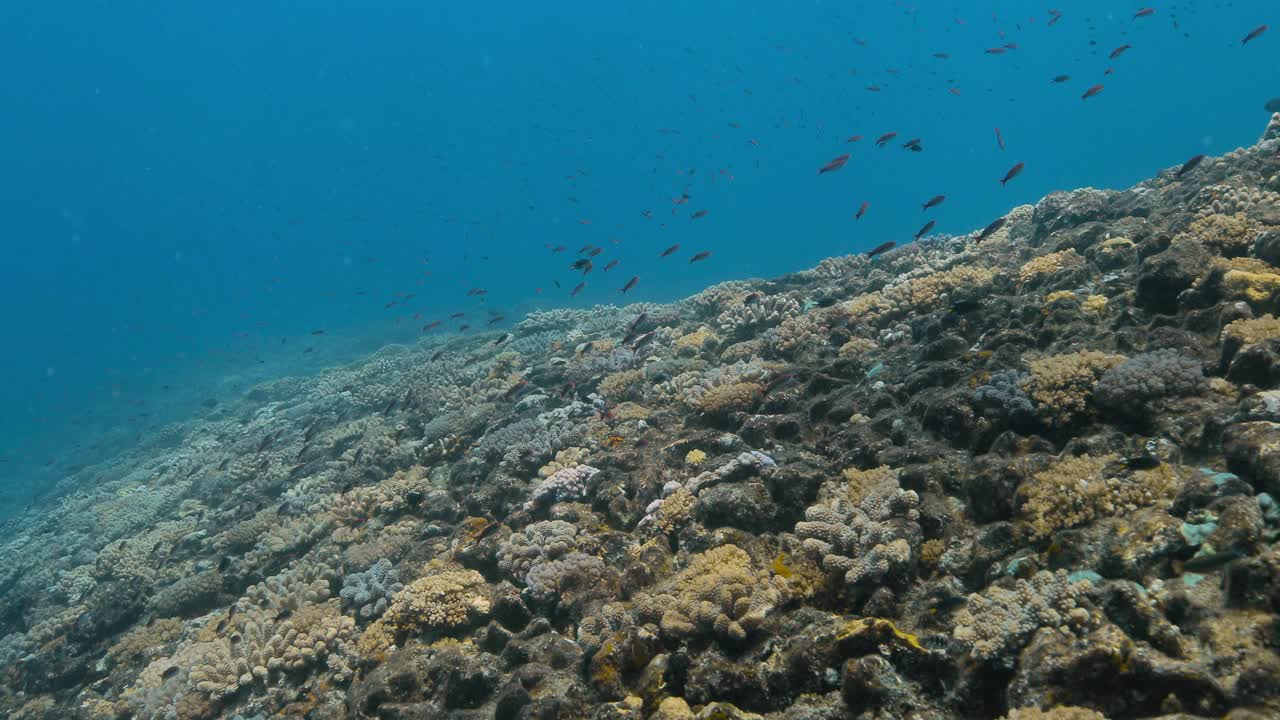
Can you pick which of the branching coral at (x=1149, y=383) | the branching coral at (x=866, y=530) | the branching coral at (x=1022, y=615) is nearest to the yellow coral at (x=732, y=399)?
the branching coral at (x=866, y=530)

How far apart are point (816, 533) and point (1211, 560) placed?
2660mm

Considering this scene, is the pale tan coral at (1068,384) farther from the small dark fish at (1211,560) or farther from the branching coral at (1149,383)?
the small dark fish at (1211,560)

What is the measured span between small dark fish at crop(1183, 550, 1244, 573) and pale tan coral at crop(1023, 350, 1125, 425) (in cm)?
263

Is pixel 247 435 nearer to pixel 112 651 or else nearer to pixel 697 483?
pixel 112 651

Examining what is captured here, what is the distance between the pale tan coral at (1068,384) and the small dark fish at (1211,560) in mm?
2628

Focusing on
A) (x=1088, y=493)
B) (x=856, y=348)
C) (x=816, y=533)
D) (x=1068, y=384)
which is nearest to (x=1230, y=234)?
(x=1068, y=384)

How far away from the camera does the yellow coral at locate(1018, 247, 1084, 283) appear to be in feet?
36.3

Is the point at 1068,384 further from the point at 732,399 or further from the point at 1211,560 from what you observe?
the point at 732,399

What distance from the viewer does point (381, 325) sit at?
190 feet

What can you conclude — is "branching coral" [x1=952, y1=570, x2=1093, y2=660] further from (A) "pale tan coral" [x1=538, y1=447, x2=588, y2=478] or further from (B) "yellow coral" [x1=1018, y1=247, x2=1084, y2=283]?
(B) "yellow coral" [x1=1018, y1=247, x2=1084, y2=283]

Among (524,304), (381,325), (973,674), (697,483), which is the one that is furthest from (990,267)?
(381,325)

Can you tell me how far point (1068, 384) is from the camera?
20.4 ft

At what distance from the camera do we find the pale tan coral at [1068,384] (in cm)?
604

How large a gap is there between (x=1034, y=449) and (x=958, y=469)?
30.1 inches
